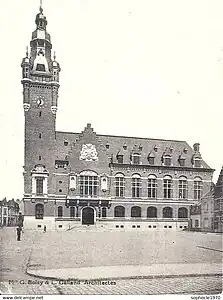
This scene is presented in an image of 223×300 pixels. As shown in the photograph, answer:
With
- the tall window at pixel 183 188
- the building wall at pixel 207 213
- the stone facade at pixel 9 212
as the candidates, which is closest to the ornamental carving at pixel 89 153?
the tall window at pixel 183 188

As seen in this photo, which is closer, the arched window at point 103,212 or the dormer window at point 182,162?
the arched window at point 103,212

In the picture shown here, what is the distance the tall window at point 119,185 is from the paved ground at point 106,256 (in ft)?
2.40

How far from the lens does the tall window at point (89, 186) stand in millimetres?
6992

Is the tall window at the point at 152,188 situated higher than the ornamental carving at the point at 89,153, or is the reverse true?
the ornamental carving at the point at 89,153

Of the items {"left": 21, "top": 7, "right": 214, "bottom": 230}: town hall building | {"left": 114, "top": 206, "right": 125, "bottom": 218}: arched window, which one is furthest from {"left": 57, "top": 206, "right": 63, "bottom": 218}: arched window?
{"left": 114, "top": 206, "right": 125, "bottom": 218}: arched window

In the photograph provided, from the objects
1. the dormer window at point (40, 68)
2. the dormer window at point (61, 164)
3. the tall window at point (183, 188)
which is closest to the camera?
the dormer window at point (40, 68)

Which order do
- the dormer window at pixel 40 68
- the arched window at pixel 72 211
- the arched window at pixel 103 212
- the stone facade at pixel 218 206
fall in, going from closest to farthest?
the stone facade at pixel 218 206 < the dormer window at pixel 40 68 < the arched window at pixel 72 211 < the arched window at pixel 103 212

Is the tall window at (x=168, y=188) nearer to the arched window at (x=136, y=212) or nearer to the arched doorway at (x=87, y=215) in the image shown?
the arched window at (x=136, y=212)

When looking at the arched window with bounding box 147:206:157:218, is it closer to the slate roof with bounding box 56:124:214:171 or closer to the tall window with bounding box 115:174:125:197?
the tall window with bounding box 115:174:125:197

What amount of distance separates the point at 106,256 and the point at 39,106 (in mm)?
2791

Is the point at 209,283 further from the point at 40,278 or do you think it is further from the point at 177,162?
the point at 177,162

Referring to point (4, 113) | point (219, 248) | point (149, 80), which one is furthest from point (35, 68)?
point (219, 248)

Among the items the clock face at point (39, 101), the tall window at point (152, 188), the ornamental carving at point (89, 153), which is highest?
the clock face at point (39, 101)

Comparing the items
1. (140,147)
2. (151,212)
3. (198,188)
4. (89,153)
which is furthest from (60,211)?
(198,188)
